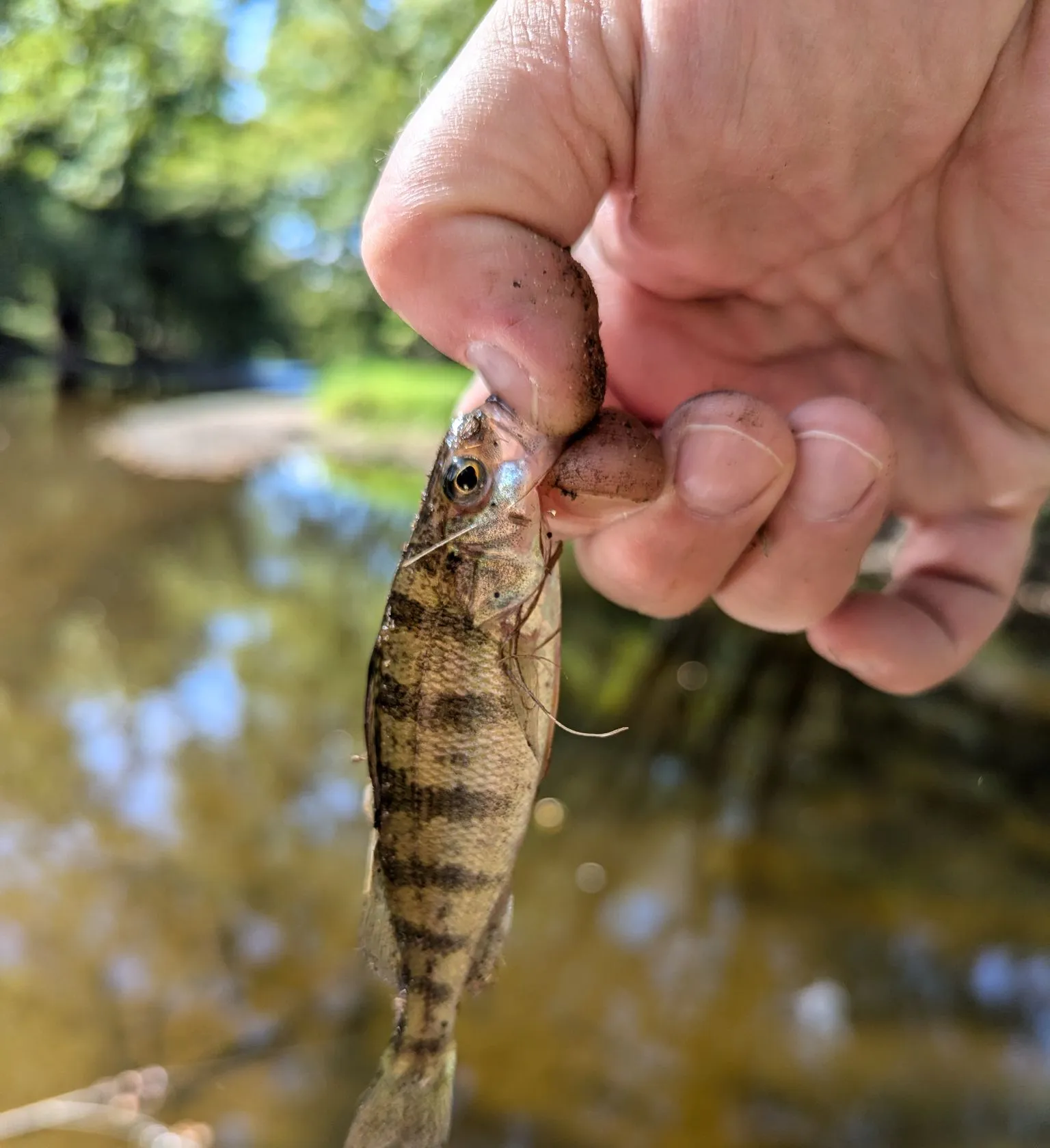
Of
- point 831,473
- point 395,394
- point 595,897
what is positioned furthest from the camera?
point 395,394

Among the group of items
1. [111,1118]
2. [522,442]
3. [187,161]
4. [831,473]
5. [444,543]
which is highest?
[522,442]

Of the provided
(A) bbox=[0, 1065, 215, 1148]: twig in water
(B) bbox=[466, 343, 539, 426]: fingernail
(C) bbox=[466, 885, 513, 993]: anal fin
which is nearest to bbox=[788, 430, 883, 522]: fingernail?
(B) bbox=[466, 343, 539, 426]: fingernail

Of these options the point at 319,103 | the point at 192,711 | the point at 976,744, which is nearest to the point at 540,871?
the point at 192,711

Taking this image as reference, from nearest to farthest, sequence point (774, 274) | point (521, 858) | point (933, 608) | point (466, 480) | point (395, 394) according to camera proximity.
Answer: point (466, 480)
point (774, 274)
point (933, 608)
point (521, 858)
point (395, 394)

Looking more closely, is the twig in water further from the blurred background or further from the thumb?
the thumb

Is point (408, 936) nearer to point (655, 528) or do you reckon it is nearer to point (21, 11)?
point (655, 528)

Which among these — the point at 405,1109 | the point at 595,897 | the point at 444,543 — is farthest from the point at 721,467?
the point at 595,897

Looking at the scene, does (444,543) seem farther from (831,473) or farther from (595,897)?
(595,897)
